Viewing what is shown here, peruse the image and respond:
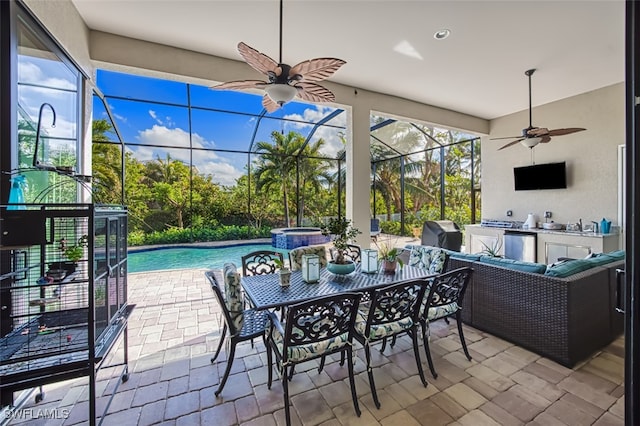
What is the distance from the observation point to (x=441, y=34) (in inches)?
129

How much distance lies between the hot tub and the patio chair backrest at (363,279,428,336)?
6.93 metres

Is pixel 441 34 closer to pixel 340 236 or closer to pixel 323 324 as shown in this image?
pixel 340 236

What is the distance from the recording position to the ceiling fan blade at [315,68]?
2.26 metres

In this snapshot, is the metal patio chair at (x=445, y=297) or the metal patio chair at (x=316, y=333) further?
the metal patio chair at (x=445, y=297)

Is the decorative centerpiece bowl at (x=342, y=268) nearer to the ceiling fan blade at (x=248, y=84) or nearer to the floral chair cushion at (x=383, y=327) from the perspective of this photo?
the floral chair cushion at (x=383, y=327)

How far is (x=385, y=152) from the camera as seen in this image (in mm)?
10383

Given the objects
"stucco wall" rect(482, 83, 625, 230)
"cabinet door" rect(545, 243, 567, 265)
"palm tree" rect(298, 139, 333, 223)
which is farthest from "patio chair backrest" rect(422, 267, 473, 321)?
"palm tree" rect(298, 139, 333, 223)

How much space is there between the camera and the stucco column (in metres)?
4.68

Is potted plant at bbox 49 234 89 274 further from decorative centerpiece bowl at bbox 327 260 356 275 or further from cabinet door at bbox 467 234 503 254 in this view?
cabinet door at bbox 467 234 503 254

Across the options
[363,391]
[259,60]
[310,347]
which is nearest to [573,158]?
[363,391]

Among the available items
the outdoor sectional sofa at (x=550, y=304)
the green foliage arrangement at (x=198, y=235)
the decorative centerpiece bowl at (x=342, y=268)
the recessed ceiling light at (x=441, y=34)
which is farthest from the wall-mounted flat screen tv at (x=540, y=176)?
the green foliage arrangement at (x=198, y=235)

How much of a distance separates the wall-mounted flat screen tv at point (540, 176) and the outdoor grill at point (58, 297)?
7.26 m

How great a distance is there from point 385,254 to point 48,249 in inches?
111

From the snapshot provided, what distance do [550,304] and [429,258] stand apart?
114 cm
